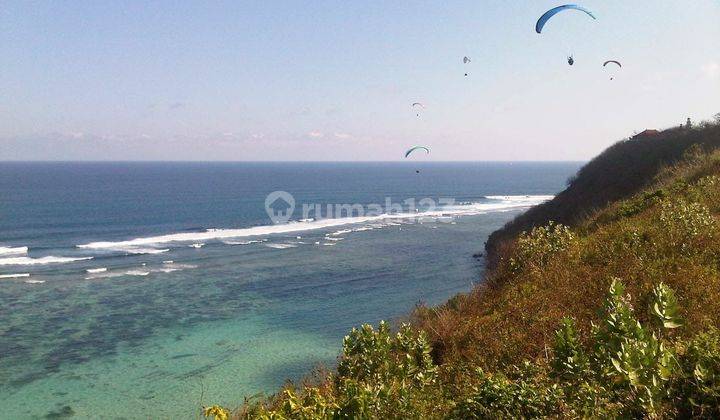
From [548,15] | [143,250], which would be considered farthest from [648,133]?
[143,250]

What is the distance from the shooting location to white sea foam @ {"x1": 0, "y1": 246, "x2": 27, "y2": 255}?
49.3 metres

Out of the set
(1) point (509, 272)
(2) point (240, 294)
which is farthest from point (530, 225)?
(1) point (509, 272)

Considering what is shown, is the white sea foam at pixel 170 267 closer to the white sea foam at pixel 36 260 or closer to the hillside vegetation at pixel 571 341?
the white sea foam at pixel 36 260

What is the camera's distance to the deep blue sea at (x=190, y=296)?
21109 mm

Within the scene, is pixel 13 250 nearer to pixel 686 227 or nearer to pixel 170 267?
pixel 170 267

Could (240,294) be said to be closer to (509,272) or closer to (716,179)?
(509,272)

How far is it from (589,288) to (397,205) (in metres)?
91.6

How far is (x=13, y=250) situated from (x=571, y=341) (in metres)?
60.1

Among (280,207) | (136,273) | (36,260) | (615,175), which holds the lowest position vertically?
(136,273)

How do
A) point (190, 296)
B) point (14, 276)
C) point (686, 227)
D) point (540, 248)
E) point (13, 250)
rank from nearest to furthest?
point (686, 227) < point (540, 248) < point (190, 296) < point (14, 276) < point (13, 250)

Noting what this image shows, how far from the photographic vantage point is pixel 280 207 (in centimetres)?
9700

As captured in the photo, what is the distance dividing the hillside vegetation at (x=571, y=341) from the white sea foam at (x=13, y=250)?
50.1 meters

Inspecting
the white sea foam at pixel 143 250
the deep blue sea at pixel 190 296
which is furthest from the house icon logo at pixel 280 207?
the white sea foam at pixel 143 250

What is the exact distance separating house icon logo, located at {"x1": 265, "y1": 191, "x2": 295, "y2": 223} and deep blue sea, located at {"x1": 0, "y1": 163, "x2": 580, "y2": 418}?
8.41 ft
